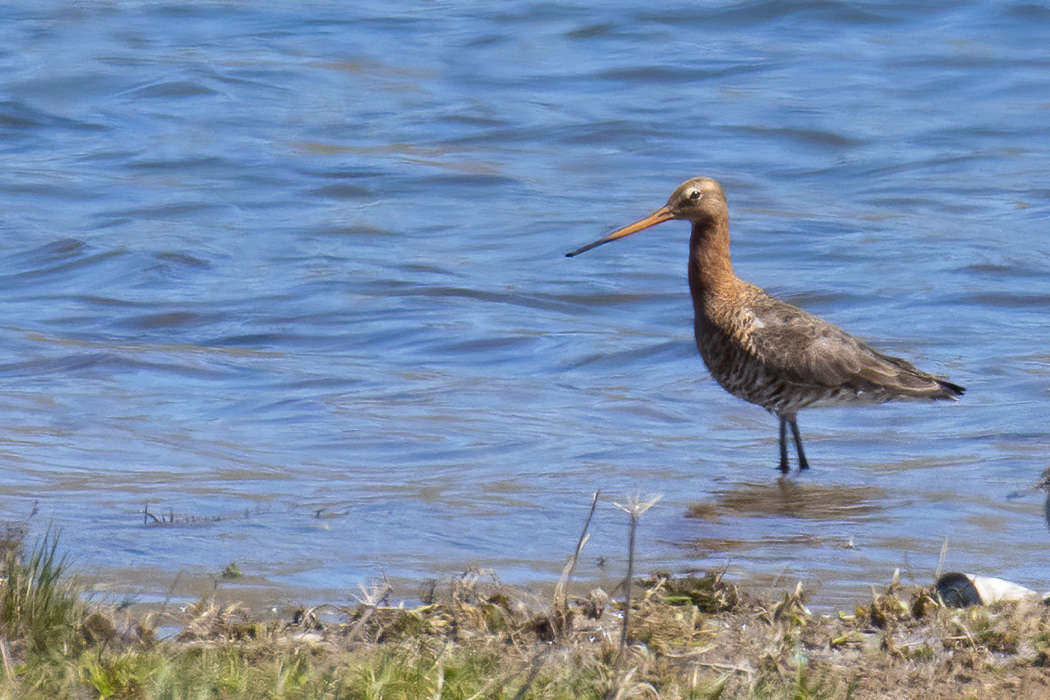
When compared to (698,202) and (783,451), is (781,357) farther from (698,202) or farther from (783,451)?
(698,202)

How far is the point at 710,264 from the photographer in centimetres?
864

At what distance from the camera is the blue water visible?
6.36m

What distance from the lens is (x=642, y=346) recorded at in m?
10.8

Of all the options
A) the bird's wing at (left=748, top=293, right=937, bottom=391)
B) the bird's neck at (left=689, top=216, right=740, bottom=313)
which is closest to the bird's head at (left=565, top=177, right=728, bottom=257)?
the bird's neck at (left=689, top=216, right=740, bottom=313)

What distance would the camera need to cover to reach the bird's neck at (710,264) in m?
8.60

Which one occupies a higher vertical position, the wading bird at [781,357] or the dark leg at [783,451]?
the wading bird at [781,357]

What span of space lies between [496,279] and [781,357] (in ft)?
15.7

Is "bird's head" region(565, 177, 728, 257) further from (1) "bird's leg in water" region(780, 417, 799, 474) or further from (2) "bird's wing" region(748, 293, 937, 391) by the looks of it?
(1) "bird's leg in water" region(780, 417, 799, 474)

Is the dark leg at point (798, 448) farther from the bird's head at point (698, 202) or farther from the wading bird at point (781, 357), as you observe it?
the bird's head at point (698, 202)

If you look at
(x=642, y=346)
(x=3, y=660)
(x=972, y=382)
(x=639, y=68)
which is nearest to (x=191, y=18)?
(x=639, y=68)

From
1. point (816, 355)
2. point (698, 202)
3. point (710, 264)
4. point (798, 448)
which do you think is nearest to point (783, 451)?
point (798, 448)

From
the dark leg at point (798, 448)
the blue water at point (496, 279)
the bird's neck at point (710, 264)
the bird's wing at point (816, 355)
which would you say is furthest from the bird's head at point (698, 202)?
the dark leg at point (798, 448)

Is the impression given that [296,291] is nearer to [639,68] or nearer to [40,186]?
[40,186]

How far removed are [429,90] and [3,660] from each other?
15.7 m
